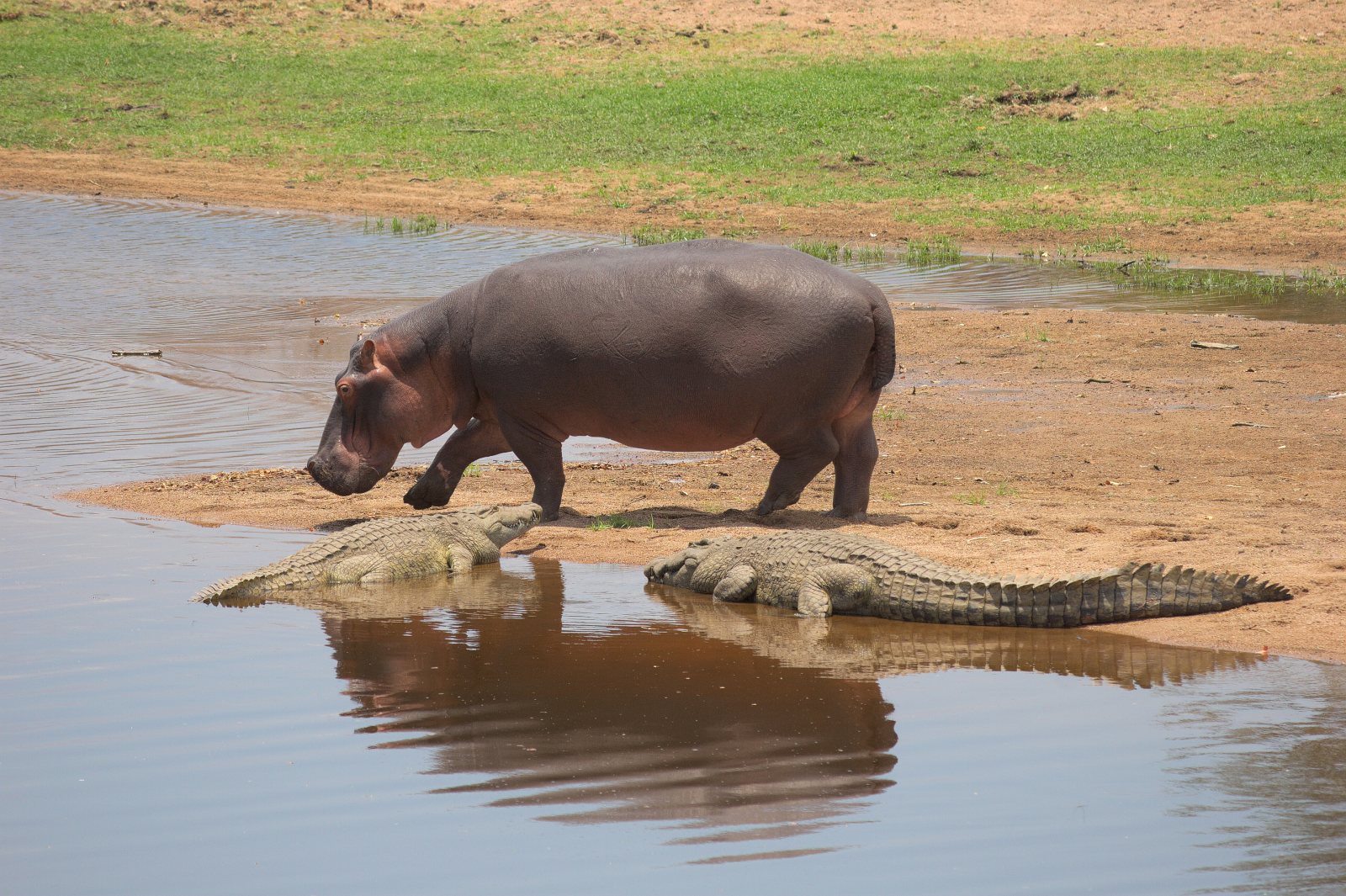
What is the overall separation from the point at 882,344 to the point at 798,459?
83 cm

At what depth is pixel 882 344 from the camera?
945cm

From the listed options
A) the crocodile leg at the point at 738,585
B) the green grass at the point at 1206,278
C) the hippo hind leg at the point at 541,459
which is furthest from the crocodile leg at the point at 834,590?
the green grass at the point at 1206,278

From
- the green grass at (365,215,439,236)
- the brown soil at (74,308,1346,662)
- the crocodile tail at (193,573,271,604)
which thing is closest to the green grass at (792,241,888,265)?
the brown soil at (74,308,1346,662)

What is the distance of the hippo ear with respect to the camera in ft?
32.2

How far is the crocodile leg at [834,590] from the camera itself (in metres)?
7.70

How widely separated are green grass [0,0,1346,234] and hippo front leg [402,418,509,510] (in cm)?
1198

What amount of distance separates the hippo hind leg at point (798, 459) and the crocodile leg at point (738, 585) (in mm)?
1568

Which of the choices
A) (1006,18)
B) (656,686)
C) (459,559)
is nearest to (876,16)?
(1006,18)

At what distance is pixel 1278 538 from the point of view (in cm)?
829

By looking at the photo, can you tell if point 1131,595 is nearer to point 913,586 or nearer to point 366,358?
point 913,586

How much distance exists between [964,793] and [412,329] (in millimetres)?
5692

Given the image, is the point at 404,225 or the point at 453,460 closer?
the point at 453,460

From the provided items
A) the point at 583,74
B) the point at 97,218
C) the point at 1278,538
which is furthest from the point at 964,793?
the point at 583,74

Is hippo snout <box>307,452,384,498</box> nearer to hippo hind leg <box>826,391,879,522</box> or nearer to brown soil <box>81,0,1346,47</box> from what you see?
hippo hind leg <box>826,391,879,522</box>
